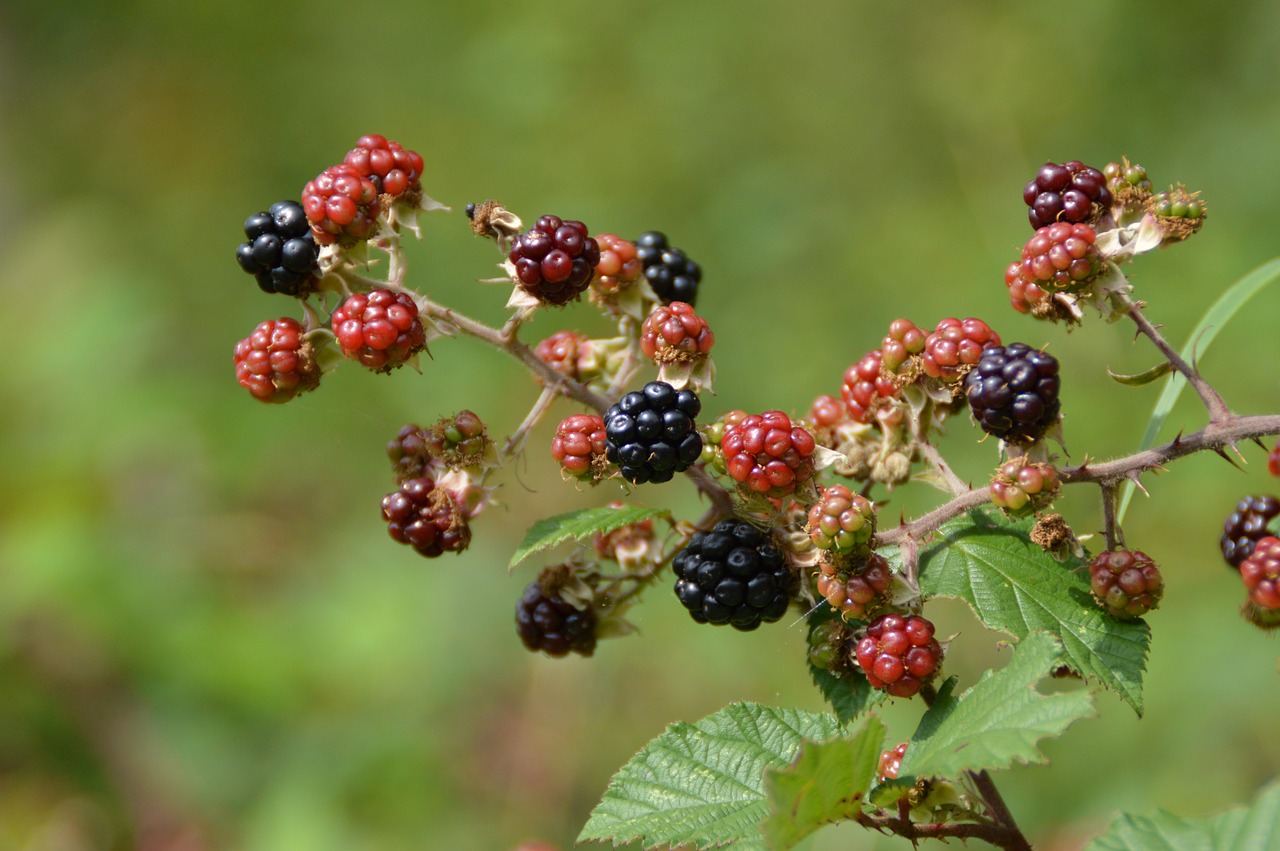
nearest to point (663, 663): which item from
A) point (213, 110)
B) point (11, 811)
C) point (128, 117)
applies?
point (11, 811)

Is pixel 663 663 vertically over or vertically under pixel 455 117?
under

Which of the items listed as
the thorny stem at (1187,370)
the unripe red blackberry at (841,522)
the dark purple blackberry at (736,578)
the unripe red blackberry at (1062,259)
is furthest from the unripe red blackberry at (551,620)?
the thorny stem at (1187,370)

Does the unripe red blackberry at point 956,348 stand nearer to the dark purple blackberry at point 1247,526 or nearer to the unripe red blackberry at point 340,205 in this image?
the dark purple blackberry at point 1247,526

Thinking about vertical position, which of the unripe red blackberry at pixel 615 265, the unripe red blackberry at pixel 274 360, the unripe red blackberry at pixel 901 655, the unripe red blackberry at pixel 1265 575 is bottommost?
the unripe red blackberry at pixel 901 655

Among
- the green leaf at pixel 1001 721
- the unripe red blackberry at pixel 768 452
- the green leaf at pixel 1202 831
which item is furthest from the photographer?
the unripe red blackberry at pixel 768 452

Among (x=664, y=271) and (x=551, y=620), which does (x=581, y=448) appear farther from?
(x=664, y=271)

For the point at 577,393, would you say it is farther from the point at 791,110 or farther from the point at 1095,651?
the point at 791,110

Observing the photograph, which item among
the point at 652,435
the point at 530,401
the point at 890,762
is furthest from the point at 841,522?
the point at 530,401

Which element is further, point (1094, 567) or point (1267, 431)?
point (1094, 567)
